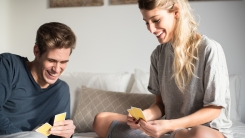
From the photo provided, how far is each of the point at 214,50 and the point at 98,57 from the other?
1422mm

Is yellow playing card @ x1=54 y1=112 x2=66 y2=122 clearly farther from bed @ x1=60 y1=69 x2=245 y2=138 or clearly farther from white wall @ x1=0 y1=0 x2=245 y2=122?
white wall @ x1=0 y1=0 x2=245 y2=122

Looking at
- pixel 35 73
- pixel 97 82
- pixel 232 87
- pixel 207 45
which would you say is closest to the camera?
pixel 207 45

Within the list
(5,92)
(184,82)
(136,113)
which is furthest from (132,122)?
(5,92)

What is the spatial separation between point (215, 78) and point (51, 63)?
0.84 meters

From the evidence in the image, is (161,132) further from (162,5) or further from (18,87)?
(18,87)

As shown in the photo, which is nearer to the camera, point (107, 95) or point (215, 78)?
point (215, 78)

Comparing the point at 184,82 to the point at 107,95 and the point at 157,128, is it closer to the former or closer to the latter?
the point at 157,128

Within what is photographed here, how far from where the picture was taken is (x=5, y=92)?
1.62m

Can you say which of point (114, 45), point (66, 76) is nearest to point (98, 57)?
point (114, 45)

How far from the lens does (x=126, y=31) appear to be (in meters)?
2.79

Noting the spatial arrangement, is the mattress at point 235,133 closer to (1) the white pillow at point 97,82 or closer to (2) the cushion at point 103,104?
(2) the cushion at point 103,104

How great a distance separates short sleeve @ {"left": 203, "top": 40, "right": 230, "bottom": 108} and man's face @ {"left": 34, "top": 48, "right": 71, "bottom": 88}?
73cm

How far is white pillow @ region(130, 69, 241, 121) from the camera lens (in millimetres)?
2422

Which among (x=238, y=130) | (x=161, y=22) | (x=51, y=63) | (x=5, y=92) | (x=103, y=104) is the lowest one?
(x=238, y=130)
